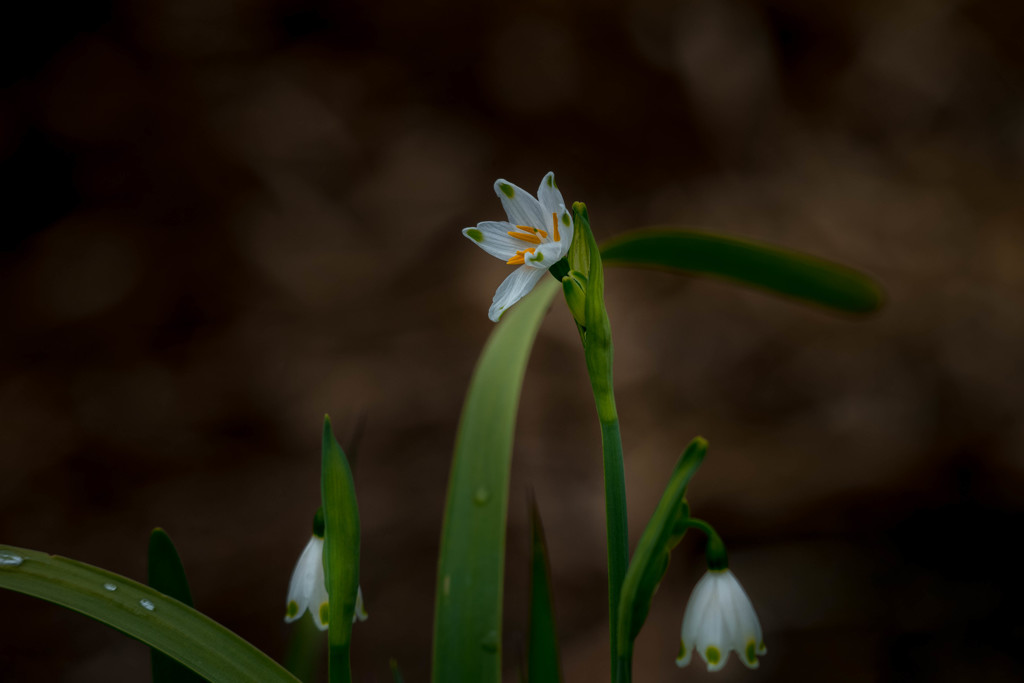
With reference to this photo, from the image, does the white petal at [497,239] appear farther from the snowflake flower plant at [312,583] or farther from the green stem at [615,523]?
the snowflake flower plant at [312,583]

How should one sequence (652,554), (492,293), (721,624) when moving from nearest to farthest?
(652,554) → (721,624) → (492,293)

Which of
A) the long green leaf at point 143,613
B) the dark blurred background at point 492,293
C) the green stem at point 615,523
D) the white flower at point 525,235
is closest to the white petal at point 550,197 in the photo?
the white flower at point 525,235

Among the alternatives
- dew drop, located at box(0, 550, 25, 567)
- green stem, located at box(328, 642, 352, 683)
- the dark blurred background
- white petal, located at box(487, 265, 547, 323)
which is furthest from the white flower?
the dark blurred background

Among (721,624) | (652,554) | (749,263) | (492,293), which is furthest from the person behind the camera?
(492,293)

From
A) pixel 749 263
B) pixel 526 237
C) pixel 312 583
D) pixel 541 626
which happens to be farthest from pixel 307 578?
pixel 749 263

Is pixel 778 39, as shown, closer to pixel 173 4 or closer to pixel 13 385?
pixel 173 4

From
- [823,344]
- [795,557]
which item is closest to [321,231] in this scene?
[823,344]

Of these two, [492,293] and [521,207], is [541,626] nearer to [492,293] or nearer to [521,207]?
[521,207]
